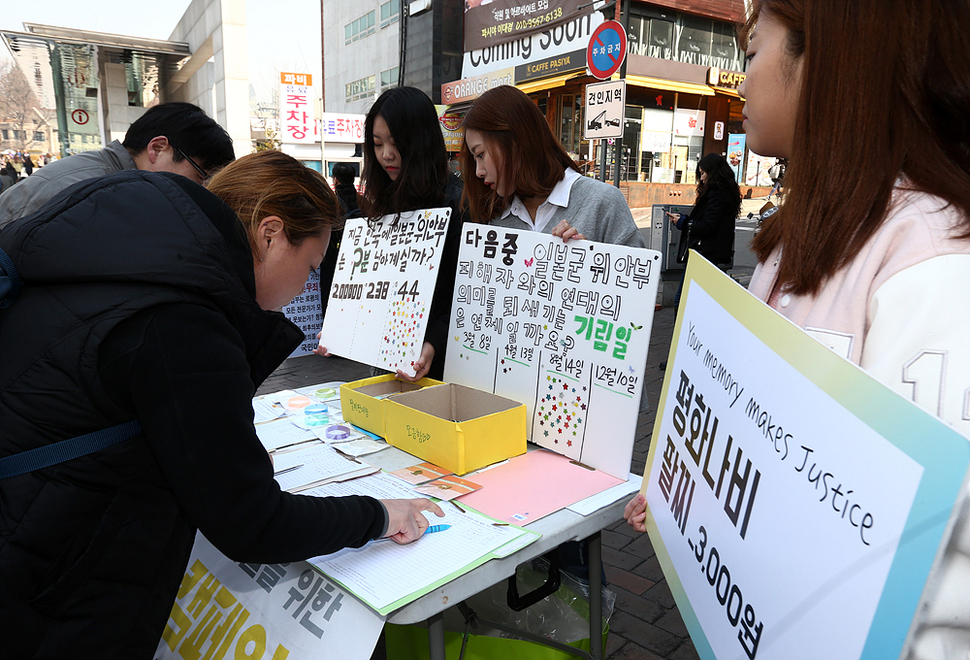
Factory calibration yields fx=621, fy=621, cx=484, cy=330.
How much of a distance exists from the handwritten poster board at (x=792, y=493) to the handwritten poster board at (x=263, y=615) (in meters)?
0.59

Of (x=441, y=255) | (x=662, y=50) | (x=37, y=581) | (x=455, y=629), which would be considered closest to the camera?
(x=37, y=581)

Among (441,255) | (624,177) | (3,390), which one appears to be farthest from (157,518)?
(624,177)

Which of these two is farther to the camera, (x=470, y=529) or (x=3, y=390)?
(x=470, y=529)

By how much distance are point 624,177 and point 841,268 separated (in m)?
18.5

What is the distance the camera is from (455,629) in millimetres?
1890

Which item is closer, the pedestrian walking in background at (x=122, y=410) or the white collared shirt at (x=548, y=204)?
the pedestrian walking in background at (x=122, y=410)

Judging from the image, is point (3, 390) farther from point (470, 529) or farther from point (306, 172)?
point (470, 529)

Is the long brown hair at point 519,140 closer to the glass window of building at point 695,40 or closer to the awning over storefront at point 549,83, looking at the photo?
the awning over storefront at point 549,83

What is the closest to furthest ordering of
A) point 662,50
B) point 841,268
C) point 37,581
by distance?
point 841,268 → point 37,581 → point 662,50

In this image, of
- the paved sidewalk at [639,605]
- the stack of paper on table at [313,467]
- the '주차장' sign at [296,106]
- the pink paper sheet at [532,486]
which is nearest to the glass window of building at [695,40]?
the '주차장' sign at [296,106]

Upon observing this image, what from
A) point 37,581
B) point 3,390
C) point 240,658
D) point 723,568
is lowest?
point 240,658

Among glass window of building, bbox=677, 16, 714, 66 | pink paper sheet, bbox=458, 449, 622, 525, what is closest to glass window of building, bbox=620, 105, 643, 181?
glass window of building, bbox=677, 16, 714, 66

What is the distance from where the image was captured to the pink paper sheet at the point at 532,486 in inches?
Result: 56.9

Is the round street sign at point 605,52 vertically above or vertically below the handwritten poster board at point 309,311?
above
